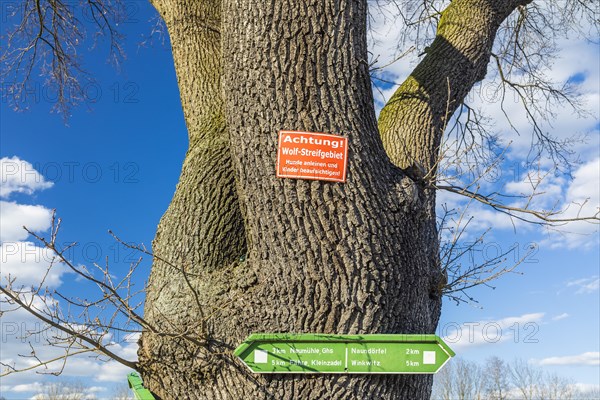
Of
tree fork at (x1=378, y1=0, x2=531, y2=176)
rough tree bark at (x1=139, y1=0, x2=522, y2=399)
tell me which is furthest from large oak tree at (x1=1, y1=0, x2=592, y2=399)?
tree fork at (x1=378, y1=0, x2=531, y2=176)

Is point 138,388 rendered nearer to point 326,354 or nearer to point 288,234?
point 326,354

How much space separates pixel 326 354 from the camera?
10.2ft

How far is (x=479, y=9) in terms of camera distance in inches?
205

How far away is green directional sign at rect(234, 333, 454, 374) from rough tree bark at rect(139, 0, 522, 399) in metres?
0.06

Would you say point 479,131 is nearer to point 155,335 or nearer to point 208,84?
point 208,84

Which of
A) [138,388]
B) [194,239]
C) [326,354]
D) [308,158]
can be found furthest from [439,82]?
[138,388]

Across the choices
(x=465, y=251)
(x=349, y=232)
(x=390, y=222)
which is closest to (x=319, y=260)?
(x=349, y=232)

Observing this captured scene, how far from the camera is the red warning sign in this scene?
323cm

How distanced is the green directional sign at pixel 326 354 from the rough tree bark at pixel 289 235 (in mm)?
59

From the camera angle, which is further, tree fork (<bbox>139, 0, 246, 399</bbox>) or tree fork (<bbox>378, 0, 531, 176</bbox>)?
tree fork (<bbox>378, 0, 531, 176</bbox>)

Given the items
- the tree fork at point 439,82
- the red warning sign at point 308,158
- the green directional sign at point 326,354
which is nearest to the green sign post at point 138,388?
the green directional sign at point 326,354

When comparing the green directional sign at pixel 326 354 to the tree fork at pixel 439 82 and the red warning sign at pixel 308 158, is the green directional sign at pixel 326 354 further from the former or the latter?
the tree fork at pixel 439 82

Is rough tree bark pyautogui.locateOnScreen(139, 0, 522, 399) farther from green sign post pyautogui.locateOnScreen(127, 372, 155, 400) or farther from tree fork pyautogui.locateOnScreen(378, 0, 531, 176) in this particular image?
tree fork pyautogui.locateOnScreen(378, 0, 531, 176)

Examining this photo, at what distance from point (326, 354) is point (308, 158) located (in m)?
1.05
